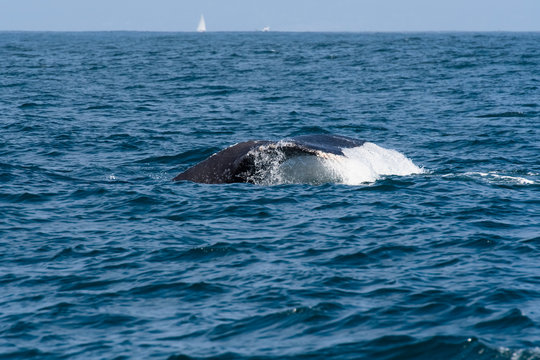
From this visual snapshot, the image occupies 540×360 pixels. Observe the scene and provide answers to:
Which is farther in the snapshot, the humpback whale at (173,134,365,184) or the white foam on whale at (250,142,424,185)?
the white foam on whale at (250,142,424,185)

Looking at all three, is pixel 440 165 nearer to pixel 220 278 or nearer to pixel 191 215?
pixel 191 215

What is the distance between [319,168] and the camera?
19.0 meters

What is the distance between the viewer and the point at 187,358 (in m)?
10.6

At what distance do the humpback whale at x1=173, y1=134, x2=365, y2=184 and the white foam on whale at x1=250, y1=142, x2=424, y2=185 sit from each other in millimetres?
26

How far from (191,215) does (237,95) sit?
25418mm

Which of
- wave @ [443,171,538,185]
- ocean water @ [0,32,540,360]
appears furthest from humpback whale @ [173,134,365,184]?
→ wave @ [443,171,538,185]

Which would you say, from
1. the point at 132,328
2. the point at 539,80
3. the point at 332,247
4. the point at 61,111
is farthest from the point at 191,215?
the point at 539,80

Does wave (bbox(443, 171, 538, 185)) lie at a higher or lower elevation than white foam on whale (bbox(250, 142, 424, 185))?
lower

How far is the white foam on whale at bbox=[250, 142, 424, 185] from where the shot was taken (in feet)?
61.6

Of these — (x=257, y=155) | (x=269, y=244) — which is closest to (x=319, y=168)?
(x=257, y=155)

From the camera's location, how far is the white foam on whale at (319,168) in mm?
18781

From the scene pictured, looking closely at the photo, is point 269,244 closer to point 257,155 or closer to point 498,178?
point 257,155

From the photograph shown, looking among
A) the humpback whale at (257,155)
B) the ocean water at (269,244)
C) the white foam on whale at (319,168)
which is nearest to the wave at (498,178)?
the ocean water at (269,244)

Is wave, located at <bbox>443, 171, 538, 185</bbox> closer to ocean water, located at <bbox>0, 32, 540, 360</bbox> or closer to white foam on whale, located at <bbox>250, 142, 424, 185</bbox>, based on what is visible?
ocean water, located at <bbox>0, 32, 540, 360</bbox>
